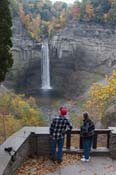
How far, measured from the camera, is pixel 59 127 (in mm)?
9477

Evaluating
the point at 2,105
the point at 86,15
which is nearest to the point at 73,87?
the point at 86,15

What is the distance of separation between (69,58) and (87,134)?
5582 centimetres

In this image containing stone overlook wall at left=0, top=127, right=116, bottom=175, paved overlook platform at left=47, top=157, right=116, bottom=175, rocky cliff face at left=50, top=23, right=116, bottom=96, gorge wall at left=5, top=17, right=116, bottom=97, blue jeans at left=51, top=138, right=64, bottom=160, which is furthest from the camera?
rocky cliff face at left=50, top=23, right=116, bottom=96

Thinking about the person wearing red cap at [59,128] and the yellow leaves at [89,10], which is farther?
the yellow leaves at [89,10]

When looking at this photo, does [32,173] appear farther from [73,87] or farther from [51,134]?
[73,87]

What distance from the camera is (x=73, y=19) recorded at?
71.3 metres

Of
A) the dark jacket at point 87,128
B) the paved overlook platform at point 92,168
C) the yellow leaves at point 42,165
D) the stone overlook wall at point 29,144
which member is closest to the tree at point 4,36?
the stone overlook wall at point 29,144

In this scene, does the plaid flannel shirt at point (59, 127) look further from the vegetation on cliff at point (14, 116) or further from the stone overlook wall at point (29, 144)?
the vegetation on cliff at point (14, 116)

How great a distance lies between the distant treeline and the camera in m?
67.1

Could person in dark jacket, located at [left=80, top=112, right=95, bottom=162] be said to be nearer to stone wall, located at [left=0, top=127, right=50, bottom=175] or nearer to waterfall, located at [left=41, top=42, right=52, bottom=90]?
stone wall, located at [left=0, top=127, right=50, bottom=175]

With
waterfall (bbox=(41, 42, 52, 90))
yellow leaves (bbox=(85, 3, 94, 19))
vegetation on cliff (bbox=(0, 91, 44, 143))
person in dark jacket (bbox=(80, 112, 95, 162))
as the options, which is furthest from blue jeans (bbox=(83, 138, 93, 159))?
yellow leaves (bbox=(85, 3, 94, 19))

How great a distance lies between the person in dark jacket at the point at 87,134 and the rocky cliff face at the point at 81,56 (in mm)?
50415

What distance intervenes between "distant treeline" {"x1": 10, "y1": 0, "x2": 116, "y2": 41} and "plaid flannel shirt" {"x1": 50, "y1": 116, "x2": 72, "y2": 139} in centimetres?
5827

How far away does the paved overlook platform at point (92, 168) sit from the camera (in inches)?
364
